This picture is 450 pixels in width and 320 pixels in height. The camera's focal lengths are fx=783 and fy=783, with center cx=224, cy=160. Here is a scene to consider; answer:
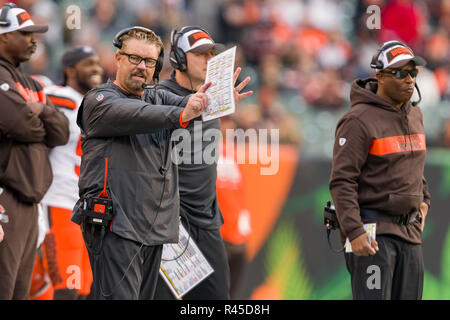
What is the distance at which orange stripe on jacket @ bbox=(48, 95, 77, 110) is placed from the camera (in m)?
6.21

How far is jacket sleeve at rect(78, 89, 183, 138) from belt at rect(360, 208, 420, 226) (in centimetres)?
163

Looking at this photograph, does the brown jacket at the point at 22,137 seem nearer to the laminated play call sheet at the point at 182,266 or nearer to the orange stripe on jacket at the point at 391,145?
the laminated play call sheet at the point at 182,266

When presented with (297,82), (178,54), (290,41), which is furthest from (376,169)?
(290,41)

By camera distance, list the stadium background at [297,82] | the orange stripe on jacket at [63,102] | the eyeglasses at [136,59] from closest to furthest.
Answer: the eyeglasses at [136,59], the orange stripe on jacket at [63,102], the stadium background at [297,82]

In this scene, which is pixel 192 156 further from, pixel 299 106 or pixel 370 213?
pixel 299 106

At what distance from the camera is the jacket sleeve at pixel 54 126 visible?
5.36 meters

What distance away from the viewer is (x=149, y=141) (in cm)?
413

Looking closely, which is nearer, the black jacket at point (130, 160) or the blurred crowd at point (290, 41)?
the black jacket at point (130, 160)

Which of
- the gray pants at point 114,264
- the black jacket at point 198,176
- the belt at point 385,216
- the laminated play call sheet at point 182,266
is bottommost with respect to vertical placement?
the laminated play call sheet at point 182,266

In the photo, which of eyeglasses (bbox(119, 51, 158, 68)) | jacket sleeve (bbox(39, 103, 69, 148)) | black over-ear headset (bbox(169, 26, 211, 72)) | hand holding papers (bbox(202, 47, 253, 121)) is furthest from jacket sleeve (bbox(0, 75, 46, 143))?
hand holding papers (bbox(202, 47, 253, 121))

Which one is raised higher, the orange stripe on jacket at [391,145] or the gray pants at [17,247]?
the orange stripe on jacket at [391,145]

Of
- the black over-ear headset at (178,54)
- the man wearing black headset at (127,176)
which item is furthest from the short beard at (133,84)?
the black over-ear headset at (178,54)

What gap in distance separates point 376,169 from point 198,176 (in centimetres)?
116

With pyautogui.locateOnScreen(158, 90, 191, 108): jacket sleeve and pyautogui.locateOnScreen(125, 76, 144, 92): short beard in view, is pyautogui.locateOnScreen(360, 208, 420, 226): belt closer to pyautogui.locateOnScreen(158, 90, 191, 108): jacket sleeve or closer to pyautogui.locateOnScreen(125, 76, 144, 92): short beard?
pyautogui.locateOnScreen(158, 90, 191, 108): jacket sleeve
